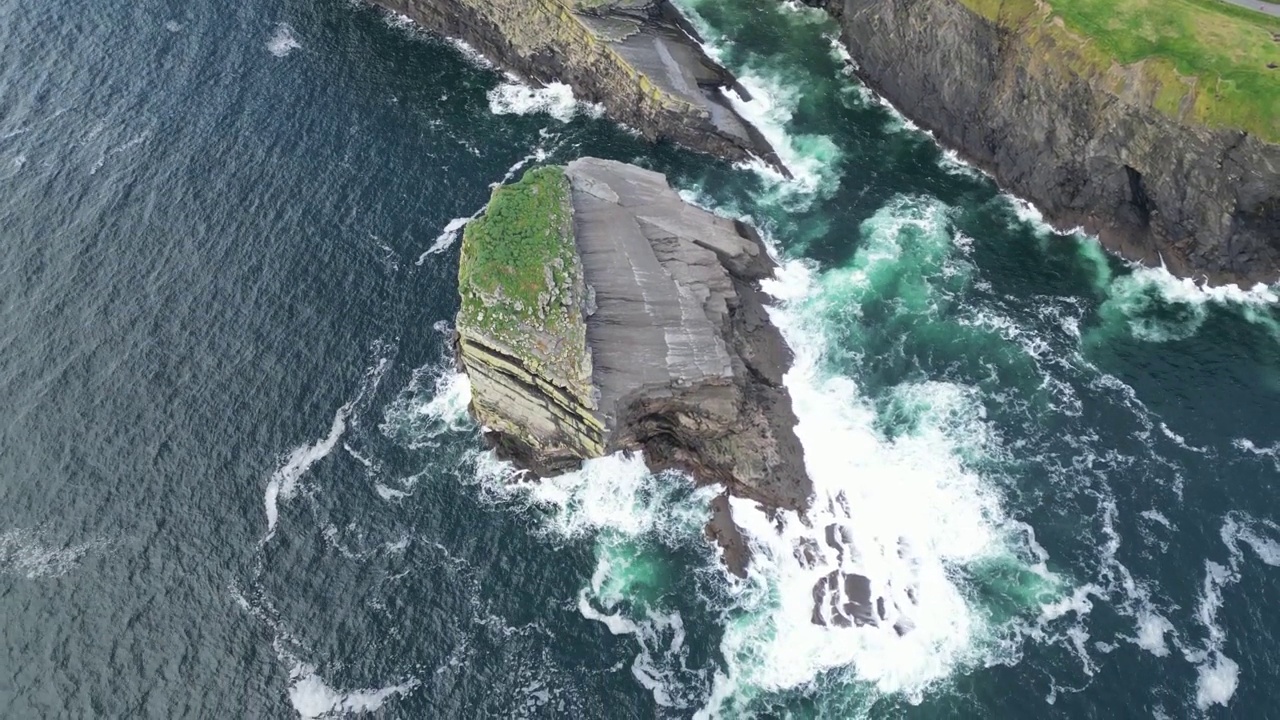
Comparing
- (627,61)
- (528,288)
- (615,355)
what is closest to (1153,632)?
(615,355)

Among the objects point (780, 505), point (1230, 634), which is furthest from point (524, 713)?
point (1230, 634)

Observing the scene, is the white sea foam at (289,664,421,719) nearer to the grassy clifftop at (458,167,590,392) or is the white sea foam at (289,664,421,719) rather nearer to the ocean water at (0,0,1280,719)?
the ocean water at (0,0,1280,719)

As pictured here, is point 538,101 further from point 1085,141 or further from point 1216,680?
point 1216,680

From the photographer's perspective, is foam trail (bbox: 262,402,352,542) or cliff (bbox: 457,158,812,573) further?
foam trail (bbox: 262,402,352,542)

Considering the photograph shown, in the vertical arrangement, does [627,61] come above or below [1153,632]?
above

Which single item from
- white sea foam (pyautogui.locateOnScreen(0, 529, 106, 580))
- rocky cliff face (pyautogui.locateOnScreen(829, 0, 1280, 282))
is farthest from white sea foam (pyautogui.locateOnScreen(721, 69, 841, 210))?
white sea foam (pyautogui.locateOnScreen(0, 529, 106, 580))

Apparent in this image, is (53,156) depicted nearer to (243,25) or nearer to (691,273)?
(243,25)
